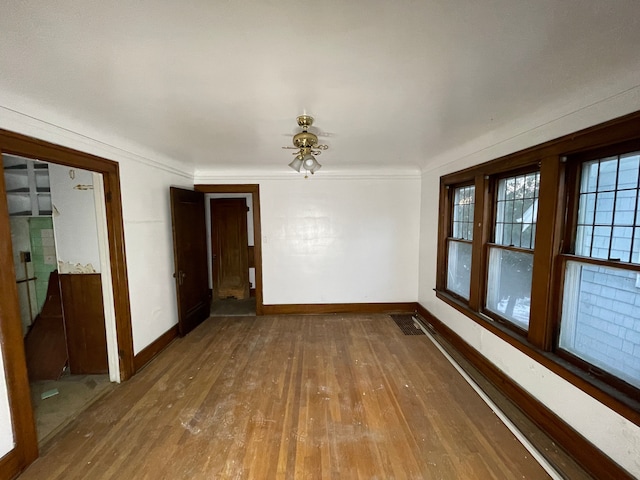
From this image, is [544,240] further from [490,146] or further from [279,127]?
[279,127]

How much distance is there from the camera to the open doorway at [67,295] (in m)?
2.54

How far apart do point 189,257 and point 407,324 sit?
3.28 m

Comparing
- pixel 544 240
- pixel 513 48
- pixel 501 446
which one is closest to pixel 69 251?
pixel 513 48

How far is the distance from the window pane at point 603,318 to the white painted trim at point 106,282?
3857 mm

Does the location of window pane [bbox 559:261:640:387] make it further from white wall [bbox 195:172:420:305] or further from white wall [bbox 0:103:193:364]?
white wall [bbox 0:103:193:364]

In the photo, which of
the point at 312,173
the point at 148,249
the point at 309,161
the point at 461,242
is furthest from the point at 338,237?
the point at 148,249

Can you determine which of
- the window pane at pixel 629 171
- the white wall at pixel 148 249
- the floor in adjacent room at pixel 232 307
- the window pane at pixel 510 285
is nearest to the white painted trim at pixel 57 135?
the white wall at pixel 148 249

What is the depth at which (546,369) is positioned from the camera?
6.35 ft

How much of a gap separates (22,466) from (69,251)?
1.73 m

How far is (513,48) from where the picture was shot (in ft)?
3.89

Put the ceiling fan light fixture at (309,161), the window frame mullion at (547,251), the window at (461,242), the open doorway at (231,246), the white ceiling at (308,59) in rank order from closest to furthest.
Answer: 1. the white ceiling at (308,59)
2. the window frame mullion at (547,251)
3. the ceiling fan light fixture at (309,161)
4. the window at (461,242)
5. the open doorway at (231,246)

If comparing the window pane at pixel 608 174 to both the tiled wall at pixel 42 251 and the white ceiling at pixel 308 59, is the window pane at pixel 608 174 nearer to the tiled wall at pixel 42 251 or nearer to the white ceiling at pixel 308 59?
the white ceiling at pixel 308 59

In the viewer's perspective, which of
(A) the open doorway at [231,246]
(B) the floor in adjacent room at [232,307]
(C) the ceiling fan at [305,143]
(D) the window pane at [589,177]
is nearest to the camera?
(D) the window pane at [589,177]

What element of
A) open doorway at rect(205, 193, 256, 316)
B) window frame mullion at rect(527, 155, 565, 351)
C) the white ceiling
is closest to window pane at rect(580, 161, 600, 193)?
window frame mullion at rect(527, 155, 565, 351)
